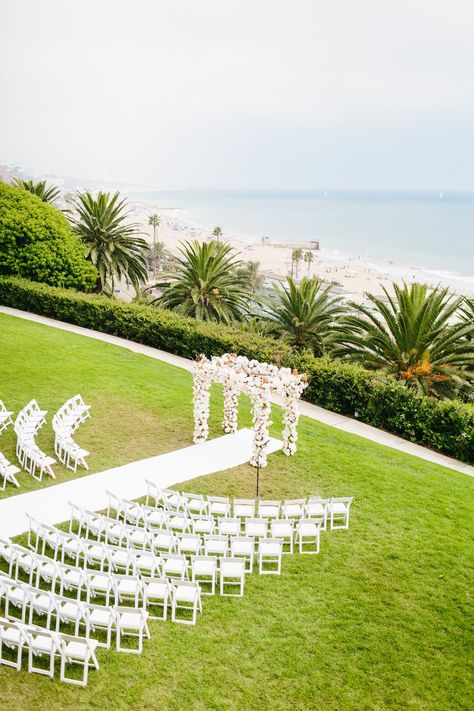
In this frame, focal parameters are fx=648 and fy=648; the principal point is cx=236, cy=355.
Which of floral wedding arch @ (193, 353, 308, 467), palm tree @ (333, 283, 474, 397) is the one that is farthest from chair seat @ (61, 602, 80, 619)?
palm tree @ (333, 283, 474, 397)

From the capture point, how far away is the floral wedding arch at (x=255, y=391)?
13.7 metres

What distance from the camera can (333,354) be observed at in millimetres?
20375

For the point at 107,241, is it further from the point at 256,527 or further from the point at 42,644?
the point at 42,644

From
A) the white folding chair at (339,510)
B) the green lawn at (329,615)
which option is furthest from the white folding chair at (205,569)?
the white folding chair at (339,510)

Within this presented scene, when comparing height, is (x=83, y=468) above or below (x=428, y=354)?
below

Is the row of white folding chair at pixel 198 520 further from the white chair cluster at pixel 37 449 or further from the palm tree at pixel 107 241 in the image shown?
the palm tree at pixel 107 241

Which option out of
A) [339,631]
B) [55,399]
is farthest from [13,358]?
[339,631]

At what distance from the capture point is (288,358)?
19797 millimetres

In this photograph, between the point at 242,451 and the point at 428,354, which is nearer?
the point at 242,451

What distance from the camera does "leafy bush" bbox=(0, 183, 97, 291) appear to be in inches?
1139

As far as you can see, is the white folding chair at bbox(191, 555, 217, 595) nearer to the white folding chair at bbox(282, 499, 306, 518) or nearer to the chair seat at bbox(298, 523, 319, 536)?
the chair seat at bbox(298, 523, 319, 536)

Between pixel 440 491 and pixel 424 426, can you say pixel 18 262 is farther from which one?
pixel 440 491

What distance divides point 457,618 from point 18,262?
24856 mm

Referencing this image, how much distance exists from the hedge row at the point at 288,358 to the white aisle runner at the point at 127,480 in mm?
3419
